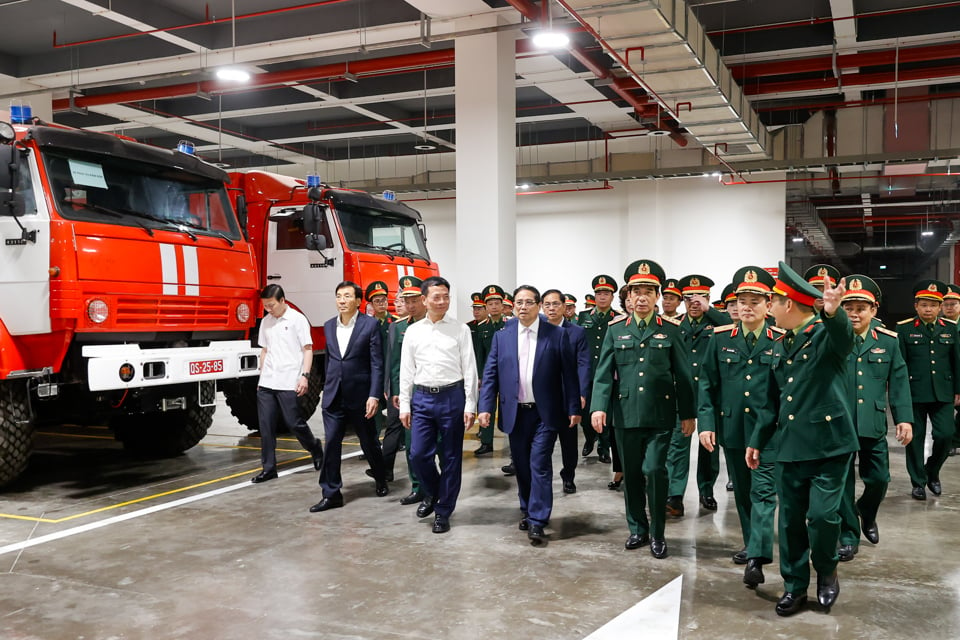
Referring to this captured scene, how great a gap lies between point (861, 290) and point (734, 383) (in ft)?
4.50

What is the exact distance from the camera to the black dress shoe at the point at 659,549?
4.82 m

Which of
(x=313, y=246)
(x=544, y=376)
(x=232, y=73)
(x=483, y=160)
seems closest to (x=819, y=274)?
(x=544, y=376)

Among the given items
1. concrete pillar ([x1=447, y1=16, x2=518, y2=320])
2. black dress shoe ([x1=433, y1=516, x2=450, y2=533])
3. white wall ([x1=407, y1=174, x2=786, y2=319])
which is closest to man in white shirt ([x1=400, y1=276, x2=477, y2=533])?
black dress shoe ([x1=433, y1=516, x2=450, y2=533])

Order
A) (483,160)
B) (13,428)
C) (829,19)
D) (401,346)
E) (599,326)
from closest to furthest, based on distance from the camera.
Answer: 1. (13,428)
2. (401,346)
3. (599,326)
4. (829,19)
5. (483,160)

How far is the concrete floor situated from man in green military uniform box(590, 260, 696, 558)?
0.32 m

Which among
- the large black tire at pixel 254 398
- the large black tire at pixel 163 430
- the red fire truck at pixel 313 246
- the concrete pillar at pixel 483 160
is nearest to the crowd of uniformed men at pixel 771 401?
the red fire truck at pixel 313 246

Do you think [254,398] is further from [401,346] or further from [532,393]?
[532,393]

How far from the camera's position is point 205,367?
685cm

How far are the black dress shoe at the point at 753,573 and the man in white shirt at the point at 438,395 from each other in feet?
6.53

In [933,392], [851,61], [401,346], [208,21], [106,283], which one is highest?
[208,21]

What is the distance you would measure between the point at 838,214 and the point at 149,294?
893 inches

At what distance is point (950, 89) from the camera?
14.7 metres

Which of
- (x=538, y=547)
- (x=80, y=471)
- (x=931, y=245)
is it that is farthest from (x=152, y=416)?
(x=931, y=245)

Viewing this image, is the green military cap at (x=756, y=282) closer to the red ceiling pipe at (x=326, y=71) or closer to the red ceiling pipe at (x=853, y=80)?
the red ceiling pipe at (x=326, y=71)
